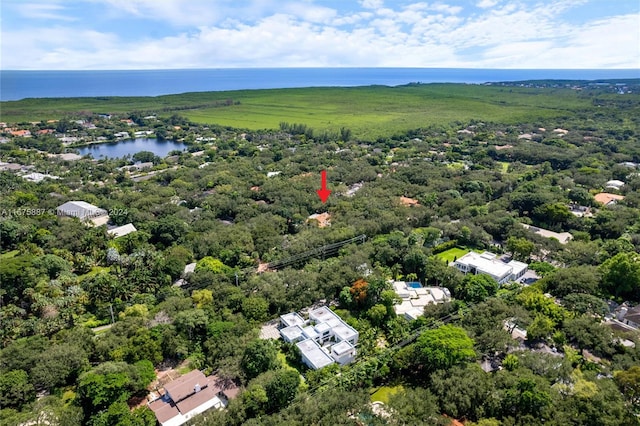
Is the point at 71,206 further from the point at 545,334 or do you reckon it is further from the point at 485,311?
the point at 545,334

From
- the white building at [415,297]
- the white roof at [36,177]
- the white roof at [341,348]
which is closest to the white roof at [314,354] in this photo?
the white roof at [341,348]

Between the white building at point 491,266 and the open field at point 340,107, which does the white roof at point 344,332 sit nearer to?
the white building at point 491,266

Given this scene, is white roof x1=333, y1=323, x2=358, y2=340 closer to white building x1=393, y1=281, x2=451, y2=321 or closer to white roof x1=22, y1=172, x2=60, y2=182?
white building x1=393, y1=281, x2=451, y2=321

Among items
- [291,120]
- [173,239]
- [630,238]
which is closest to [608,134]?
[630,238]

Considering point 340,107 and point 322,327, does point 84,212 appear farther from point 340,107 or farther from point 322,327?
point 340,107

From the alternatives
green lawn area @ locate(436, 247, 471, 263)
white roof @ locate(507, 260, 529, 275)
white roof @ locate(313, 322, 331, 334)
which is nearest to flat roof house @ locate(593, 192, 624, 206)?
white roof @ locate(507, 260, 529, 275)

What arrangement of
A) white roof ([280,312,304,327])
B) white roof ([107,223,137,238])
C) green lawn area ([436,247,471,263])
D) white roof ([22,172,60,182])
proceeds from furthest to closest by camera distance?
white roof ([22,172,60,182]) → white roof ([107,223,137,238]) → green lawn area ([436,247,471,263]) → white roof ([280,312,304,327])
